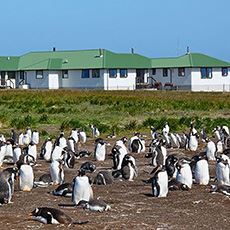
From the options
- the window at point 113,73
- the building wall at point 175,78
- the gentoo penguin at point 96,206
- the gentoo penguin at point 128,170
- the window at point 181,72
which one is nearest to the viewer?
the gentoo penguin at point 96,206

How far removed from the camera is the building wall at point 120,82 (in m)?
80.6

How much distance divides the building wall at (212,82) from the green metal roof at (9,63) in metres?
20.7

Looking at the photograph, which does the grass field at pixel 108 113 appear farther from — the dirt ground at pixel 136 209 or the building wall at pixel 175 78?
the building wall at pixel 175 78

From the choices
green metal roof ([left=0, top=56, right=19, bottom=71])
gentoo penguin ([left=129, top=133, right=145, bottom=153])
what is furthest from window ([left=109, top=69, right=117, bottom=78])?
gentoo penguin ([left=129, top=133, right=145, bottom=153])

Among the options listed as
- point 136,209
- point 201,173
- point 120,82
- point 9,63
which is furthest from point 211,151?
point 9,63

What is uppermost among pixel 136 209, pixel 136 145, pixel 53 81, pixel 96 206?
pixel 53 81

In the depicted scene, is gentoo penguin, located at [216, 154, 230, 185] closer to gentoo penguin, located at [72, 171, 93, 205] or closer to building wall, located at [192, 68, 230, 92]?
gentoo penguin, located at [72, 171, 93, 205]

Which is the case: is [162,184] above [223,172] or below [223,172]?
below

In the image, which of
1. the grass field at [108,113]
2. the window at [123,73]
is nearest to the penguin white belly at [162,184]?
the grass field at [108,113]

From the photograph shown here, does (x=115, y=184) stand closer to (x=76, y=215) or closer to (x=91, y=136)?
(x=76, y=215)

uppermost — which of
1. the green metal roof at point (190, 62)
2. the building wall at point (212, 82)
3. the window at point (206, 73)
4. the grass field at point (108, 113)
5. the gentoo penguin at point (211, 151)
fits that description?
the green metal roof at point (190, 62)

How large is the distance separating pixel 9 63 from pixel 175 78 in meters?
19.8

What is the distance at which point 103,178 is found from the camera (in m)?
17.5

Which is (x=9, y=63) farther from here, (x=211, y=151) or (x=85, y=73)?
(x=211, y=151)
